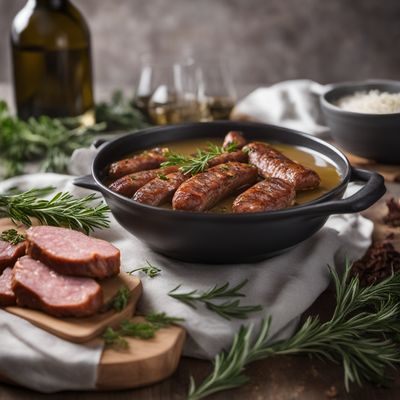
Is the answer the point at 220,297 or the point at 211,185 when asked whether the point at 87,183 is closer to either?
the point at 211,185

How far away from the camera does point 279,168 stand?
9.02 ft

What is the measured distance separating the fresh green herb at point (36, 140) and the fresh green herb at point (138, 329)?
5.62 ft

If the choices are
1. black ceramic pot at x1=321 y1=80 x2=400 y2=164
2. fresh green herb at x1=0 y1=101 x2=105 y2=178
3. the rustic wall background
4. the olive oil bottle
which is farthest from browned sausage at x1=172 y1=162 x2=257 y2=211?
the rustic wall background

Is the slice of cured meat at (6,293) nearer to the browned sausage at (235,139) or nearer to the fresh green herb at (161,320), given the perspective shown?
the fresh green herb at (161,320)

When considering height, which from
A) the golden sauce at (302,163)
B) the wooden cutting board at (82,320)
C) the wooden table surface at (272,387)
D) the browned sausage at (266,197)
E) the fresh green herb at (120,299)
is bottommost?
the wooden table surface at (272,387)

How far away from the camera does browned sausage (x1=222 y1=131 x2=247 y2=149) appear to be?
3078 millimetres

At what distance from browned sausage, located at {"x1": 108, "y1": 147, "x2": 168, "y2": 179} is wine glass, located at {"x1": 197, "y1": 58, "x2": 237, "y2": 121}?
137 centimetres

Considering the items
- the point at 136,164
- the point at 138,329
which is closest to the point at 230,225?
the point at 138,329

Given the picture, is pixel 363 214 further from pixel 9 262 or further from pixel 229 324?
pixel 9 262

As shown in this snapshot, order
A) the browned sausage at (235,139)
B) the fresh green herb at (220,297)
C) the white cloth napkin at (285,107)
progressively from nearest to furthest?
the fresh green herb at (220,297) < the browned sausage at (235,139) < the white cloth napkin at (285,107)

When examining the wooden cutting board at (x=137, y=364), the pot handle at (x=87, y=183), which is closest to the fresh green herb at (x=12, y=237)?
the pot handle at (x=87, y=183)

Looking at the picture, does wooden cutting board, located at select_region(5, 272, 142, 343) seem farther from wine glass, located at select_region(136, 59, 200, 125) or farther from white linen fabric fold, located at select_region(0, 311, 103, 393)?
wine glass, located at select_region(136, 59, 200, 125)

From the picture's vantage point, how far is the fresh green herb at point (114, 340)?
2.17 metres

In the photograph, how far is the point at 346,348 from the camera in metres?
2.25
